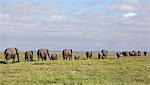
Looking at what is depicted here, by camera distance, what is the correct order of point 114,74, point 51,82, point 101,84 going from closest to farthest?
point 101,84 < point 51,82 < point 114,74

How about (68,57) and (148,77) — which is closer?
(148,77)

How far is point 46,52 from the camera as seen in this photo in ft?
212

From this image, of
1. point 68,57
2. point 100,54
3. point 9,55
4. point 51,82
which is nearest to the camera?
point 51,82

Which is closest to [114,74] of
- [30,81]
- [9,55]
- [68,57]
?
[30,81]

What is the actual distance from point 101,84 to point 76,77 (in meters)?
4.78

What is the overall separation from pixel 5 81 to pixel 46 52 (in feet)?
121

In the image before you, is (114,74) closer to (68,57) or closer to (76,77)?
(76,77)

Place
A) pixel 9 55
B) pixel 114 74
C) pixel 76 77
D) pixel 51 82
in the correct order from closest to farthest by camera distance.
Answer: pixel 51 82
pixel 76 77
pixel 114 74
pixel 9 55

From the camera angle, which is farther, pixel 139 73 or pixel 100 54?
pixel 100 54

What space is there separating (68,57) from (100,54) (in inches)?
397

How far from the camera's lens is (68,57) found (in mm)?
71312

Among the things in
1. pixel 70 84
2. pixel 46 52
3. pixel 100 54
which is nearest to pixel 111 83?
pixel 70 84

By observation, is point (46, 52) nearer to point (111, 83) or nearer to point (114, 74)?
point (114, 74)

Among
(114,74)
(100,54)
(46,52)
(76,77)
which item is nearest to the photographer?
(76,77)
